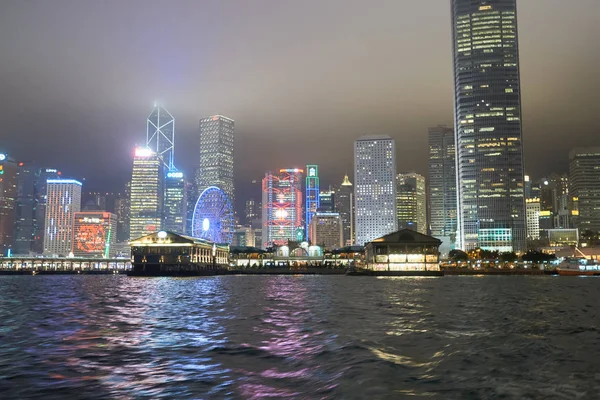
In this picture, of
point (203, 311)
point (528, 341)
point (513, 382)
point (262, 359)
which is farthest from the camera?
point (203, 311)

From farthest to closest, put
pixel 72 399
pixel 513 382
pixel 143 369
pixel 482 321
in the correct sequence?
pixel 482 321 → pixel 143 369 → pixel 513 382 → pixel 72 399

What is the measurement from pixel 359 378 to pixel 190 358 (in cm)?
912

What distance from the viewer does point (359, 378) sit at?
22.0 metres

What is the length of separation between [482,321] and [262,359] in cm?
2437

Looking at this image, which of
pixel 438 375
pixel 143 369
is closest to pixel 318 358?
pixel 438 375

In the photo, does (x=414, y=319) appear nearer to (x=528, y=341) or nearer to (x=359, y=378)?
(x=528, y=341)

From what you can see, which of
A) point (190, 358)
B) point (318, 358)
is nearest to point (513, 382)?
point (318, 358)

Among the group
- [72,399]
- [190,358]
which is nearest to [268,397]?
[72,399]

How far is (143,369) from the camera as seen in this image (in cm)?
2352

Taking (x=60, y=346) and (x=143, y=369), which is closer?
(x=143, y=369)

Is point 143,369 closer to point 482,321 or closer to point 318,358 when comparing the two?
point 318,358

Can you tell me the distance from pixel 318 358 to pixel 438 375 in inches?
249

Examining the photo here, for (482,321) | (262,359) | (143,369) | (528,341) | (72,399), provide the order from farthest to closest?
(482,321)
(528,341)
(262,359)
(143,369)
(72,399)

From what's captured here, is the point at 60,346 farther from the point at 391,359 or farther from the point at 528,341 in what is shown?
the point at 528,341
